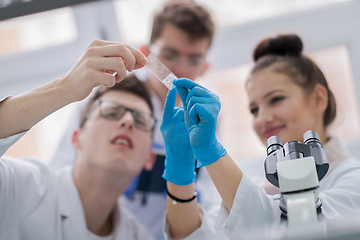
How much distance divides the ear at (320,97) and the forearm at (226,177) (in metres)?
0.68

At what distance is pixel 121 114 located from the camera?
1.66 meters

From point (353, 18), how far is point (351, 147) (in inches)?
39.2

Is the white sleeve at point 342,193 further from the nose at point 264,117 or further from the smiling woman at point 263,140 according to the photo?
the nose at point 264,117

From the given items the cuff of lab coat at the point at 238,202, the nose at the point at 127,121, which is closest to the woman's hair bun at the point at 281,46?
the nose at the point at 127,121

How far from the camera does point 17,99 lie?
3.59 ft

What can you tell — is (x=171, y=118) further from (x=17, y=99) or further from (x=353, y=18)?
(x=353, y=18)

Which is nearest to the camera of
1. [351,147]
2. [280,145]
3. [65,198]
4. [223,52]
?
[280,145]

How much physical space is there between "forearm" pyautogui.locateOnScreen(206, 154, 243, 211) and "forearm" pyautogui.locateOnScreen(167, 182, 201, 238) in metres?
0.26

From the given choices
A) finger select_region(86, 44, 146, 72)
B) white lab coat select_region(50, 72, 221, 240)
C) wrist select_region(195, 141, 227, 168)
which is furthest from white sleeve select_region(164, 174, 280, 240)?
white lab coat select_region(50, 72, 221, 240)

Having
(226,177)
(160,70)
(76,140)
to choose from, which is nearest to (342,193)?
(226,177)

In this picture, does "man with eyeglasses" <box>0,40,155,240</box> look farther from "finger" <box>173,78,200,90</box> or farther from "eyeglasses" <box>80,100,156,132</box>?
"finger" <box>173,78,200,90</box>

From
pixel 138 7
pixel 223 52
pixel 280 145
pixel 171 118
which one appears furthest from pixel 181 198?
pixel 138 7

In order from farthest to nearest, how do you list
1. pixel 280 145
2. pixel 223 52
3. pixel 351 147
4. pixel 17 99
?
pixel 223 52
pixel 351 147
pixel 17 99
pixel 280 145

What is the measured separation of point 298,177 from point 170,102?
584 millimetres
